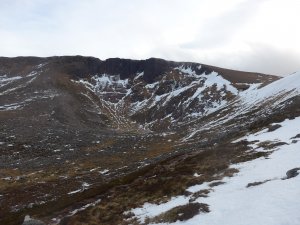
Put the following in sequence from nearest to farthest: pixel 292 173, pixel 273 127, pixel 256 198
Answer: pixel 256 198, pixel 292 173, pixel 273 127

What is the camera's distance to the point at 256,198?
28328 mm

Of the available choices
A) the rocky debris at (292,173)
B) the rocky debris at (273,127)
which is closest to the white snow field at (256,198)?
the rocky debris at (292,173)

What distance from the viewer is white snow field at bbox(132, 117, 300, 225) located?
2488cm

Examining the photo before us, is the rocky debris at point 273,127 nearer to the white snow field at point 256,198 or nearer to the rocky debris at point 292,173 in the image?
the white snow field at point 256,198

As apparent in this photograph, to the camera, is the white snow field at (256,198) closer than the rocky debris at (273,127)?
Yes

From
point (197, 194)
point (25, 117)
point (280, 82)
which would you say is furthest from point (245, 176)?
point (25, 117)

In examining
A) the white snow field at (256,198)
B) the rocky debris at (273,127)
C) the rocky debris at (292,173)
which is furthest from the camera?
the rocky debris at (273,127)

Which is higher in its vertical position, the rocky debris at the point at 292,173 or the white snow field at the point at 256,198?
the rocky debris at the point at 292,173

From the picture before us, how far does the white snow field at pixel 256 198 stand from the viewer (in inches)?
979

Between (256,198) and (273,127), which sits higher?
(273,127)

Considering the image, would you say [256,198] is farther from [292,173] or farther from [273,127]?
[273,127]

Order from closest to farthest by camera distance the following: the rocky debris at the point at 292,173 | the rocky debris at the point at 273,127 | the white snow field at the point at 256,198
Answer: the white snow field at the point at 256,198 → the rocky debris at the point at 292,173 → the rocky debris at the point at 273,127

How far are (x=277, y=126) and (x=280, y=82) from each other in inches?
4157

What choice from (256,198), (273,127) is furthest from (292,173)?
(273,127)
